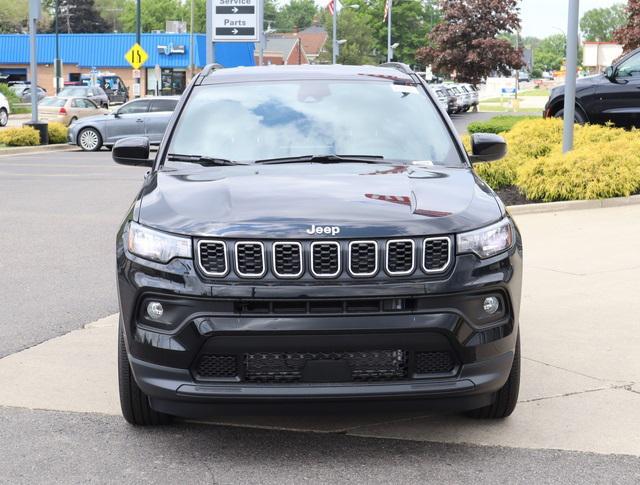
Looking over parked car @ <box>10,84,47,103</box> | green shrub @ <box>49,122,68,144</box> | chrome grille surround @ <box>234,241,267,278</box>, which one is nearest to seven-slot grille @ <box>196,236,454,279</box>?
chrome grille surround @ <box>234,241,267,278</box>

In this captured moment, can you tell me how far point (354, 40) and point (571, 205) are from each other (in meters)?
97.5

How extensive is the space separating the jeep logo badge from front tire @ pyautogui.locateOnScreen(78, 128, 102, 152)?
1026 inches

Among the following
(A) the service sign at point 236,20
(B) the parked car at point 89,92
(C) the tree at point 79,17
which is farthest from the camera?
(C) the tree at point 79,17

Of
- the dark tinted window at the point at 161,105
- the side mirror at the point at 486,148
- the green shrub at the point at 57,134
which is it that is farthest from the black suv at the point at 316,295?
the green shrub at the point at 57,134

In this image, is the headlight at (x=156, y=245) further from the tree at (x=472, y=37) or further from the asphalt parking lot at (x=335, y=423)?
the tree at (x=472, y=37)

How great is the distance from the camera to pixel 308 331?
427cm

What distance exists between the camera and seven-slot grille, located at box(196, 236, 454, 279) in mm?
4320

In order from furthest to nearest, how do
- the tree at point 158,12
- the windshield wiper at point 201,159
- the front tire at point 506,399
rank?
the tree at point 158,12
the windshield wiper at point 201,159
the front tire at point 506,399

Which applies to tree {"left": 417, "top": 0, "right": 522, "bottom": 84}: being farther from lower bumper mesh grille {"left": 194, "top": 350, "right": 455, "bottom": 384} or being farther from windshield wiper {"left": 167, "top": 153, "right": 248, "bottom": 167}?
lower bumper mesh grille {"left": 194, "top": 350, "right": 455, "bottom": 384}

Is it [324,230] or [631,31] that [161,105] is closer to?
[631,31]

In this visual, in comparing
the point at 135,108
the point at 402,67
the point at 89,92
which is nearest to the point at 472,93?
the point at 89,92

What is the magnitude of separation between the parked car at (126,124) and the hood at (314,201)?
2437 centimetres

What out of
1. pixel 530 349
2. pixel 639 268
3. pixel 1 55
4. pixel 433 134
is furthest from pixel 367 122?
pixel 1 55

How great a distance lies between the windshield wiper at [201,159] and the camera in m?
5.54
